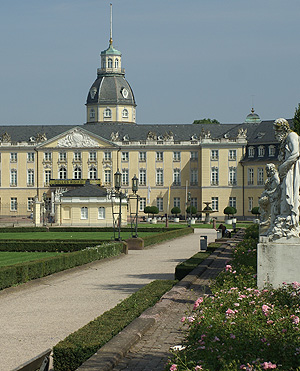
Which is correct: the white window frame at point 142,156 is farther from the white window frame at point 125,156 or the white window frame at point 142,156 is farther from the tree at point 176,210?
the tree at point 176,210

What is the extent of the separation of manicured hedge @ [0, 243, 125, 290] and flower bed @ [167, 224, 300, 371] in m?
9.11

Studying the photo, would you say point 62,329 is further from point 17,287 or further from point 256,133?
point 256,133

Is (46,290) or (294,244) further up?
(294,244)

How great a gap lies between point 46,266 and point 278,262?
10384 mm

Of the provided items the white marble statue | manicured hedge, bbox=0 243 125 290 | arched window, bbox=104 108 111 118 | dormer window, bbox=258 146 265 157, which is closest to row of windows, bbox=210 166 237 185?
dormer window, bbox=258 146 265 157

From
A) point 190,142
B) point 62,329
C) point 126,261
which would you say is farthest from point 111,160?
point 62,329

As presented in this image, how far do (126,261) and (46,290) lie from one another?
30.2 feet

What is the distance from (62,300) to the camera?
15336mm

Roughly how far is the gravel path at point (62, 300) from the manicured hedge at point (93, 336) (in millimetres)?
769

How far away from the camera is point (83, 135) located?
87938mm

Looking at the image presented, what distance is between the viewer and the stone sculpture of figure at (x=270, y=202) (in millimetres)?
10945

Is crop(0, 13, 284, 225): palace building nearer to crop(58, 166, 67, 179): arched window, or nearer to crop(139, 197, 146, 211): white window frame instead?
crop(58, 166, 67, 179): arched window

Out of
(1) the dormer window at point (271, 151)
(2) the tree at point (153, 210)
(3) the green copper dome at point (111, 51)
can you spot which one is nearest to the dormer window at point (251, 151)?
(1) the dormer window at point (271, 151)

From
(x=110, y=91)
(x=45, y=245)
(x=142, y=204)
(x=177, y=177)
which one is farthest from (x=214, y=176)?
(x=45, y=245)
